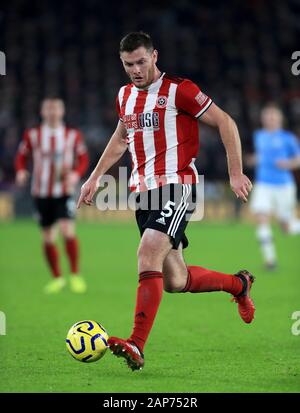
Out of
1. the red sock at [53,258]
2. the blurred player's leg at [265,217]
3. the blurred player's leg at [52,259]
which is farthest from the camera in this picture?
the blurred player's leg at [265,217]

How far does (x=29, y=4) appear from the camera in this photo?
24594 millimetres

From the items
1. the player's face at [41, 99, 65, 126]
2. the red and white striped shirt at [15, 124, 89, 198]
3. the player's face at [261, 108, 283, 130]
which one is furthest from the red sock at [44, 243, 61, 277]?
the player's face at [261, 108, 283, 130]

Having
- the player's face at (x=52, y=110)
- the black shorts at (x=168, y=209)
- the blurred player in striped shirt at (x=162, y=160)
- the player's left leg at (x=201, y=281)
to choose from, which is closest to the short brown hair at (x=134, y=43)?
the blurred player in striped shirt at (x=162, y=160)

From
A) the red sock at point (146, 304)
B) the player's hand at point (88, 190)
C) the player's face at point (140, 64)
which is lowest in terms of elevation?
the red sock at point (146, 304)

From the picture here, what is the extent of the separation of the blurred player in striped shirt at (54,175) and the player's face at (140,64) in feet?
14.9

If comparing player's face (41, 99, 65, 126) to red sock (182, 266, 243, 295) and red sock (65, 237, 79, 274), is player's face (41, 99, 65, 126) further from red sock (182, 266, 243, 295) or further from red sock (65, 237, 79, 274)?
red sock (182, 266, 243, 295)

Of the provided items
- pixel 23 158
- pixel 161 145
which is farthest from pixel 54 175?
pixel 161 145

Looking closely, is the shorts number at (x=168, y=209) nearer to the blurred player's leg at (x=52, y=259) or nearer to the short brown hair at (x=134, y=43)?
the short brown hair at (x=134, y=43)

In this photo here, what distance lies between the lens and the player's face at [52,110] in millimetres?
10070

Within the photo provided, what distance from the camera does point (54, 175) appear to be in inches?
406

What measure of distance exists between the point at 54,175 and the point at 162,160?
Answer: 4.77 metres

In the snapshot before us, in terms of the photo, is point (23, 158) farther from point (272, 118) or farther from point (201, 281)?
point (201, 281)

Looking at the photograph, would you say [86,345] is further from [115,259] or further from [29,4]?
[29,4]

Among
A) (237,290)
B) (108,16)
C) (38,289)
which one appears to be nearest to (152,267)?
(237,290)
